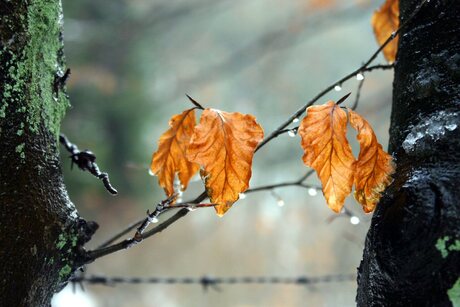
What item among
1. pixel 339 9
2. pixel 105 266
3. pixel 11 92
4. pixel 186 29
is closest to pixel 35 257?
pixel 11 92

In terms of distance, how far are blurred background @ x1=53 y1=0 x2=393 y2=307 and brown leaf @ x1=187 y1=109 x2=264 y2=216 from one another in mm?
5070

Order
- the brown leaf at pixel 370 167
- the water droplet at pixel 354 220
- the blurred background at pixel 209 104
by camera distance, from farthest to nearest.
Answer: the blurred background at pixel 209 104 → the water droplet at pixel 354 220 → the brown leaf at pixel 370 167

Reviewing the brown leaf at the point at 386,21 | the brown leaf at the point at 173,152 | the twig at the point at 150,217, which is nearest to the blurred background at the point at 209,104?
the brown leaf at the point at 386,21

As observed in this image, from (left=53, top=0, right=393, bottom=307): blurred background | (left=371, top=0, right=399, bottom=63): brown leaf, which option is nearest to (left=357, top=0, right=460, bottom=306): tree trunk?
(left=371, top=0, right=399, bottom=63): brown leaf

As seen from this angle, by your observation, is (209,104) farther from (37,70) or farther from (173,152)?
(37,70)

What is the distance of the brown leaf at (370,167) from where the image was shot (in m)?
0.56

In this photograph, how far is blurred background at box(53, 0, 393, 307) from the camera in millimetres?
6574

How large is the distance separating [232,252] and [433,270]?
26.5ft

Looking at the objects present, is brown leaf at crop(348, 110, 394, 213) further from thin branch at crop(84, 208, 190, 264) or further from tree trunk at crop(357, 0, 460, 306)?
thin branch at crop(84, 208, 190, 264)

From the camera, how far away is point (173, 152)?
0.72 m

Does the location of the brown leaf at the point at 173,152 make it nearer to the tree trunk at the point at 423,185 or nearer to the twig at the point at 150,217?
the twig at the point at 150,217

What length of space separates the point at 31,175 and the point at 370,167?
0.39 metres

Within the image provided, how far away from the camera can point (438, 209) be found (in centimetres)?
47

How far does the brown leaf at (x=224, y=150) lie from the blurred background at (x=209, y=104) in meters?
5.07
